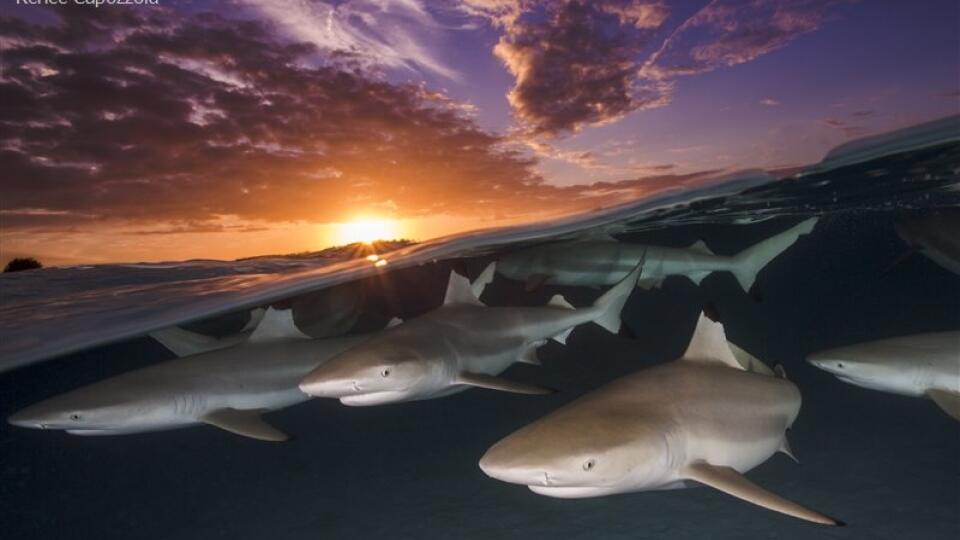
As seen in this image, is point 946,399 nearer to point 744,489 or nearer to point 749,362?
point 749,362

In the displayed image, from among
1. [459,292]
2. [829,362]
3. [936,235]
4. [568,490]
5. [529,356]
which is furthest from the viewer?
[936,235]

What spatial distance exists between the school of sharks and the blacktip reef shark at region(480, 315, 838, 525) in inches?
0.5

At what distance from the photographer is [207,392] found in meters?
7.02

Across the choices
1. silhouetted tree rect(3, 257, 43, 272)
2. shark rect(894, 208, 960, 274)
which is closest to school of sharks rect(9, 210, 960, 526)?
silhouetted tree rect(3, 257, 43, 272)

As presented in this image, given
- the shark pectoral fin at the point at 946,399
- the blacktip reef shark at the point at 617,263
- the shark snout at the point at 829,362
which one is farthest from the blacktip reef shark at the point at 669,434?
the blacktip reef shark at the point at 617,263

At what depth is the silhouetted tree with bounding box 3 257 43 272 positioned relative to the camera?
1059 cm

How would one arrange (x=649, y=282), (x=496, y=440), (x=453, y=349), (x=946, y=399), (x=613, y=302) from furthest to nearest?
(x=496, y=440)
(x=649, y=282)
(x=613, y=302)
(x=453, y=349)
(x=946, y=399)

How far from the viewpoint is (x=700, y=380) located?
502 centimetres

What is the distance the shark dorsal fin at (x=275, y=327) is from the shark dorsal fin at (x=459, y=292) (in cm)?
227

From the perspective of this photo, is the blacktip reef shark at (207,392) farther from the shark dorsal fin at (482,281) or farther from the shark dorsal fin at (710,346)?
the shark dorsal fin at (710,346)

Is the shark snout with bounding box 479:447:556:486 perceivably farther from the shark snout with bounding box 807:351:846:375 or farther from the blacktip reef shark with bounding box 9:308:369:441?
the shark snout with bounding box 807:351:846:375

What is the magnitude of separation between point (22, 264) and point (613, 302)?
36.3 feet

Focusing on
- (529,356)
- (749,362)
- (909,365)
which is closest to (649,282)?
(529,356)

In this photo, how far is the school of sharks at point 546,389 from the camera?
376 centimetres
